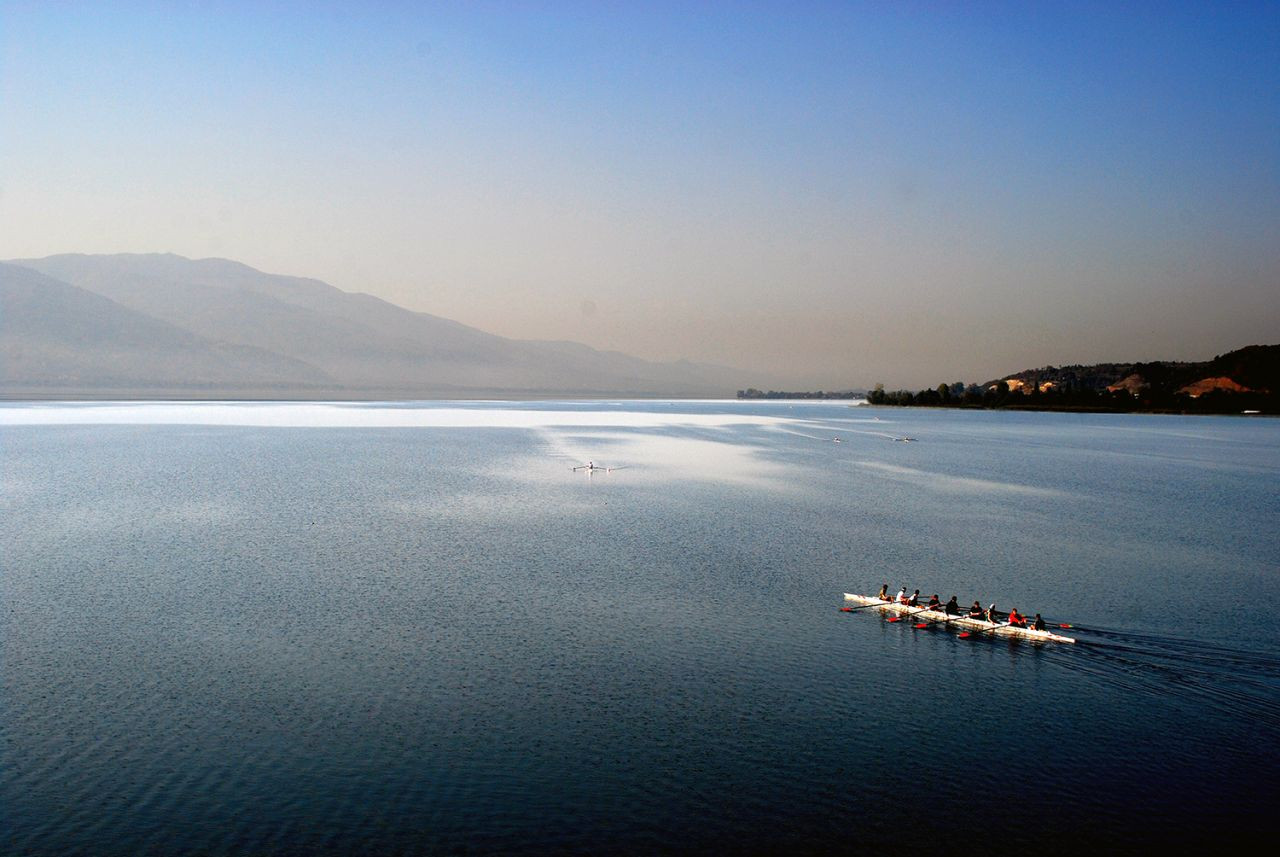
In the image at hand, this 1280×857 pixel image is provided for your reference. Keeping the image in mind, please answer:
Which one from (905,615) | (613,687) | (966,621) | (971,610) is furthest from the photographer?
(905,615)

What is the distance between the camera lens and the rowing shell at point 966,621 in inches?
1766

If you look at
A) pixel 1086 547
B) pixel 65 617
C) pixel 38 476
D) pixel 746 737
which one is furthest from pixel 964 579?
pixel 38 476

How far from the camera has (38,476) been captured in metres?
115

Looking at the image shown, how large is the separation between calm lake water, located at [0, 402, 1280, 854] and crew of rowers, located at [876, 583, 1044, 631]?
6.40 feet

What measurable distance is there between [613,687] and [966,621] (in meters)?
21.1

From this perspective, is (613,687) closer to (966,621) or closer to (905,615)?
(905,615)

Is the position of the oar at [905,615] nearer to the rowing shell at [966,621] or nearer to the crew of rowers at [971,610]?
the rowing shell at [966,621]

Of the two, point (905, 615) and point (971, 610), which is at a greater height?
point (971, 610)

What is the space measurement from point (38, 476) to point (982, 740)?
402 ft

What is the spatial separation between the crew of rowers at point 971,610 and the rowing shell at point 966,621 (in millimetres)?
236

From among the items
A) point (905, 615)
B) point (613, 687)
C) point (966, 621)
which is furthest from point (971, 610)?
point (613, 687)

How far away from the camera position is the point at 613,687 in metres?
37.0

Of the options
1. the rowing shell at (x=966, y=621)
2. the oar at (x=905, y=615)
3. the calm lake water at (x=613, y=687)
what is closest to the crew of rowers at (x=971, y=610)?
the rowing shell at (x=966, y=621)

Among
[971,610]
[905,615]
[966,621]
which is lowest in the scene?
[905,615]
